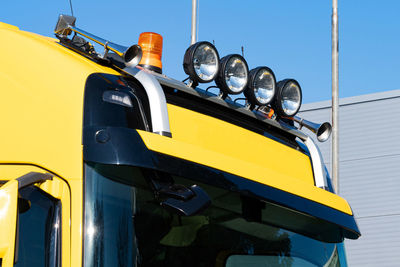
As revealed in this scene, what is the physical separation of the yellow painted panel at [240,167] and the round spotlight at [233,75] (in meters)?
0.47

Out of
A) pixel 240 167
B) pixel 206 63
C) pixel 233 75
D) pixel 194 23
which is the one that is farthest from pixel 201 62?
pixel 194 23

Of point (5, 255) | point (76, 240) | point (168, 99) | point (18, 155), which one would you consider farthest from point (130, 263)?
point (168, 99)

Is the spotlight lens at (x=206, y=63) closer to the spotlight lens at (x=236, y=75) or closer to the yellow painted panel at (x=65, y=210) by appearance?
the spotlight lens at (x=236, y=75)

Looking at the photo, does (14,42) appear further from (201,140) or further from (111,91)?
(201,140)

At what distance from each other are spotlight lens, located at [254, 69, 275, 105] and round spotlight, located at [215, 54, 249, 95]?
0.42 ft

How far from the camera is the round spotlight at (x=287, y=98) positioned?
13.0 ft

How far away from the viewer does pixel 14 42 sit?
11.2 ft

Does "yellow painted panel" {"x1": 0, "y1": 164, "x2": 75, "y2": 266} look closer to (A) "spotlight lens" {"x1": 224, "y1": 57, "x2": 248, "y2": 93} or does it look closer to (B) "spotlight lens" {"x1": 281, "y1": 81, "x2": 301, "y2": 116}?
(A) "spotlight lens" {"x1": 224, "y1": 57, "x2": 248, "y2": 93}

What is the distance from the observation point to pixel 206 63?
3582 mm

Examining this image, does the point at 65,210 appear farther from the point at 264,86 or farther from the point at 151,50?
the point at 264,86

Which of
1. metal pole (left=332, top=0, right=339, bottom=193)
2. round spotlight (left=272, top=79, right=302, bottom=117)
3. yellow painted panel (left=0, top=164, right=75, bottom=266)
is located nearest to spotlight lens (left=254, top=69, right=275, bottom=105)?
round spotlight (left=272, top=79, right=302, bottom=117)

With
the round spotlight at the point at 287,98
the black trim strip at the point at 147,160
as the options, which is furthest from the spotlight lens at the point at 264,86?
the black trim strip at the point at 147,160

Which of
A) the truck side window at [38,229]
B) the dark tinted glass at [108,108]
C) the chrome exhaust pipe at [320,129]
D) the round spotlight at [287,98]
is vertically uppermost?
the round spotlight at [287,98]

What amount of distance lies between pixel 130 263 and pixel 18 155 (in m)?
0.72
